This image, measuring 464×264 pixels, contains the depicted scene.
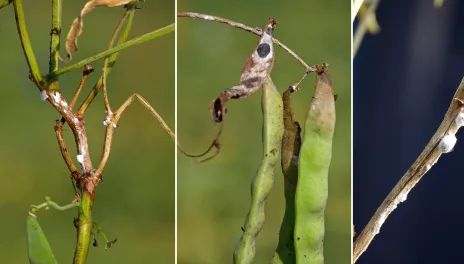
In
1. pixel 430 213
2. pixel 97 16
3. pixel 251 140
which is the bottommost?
pixel 430 213

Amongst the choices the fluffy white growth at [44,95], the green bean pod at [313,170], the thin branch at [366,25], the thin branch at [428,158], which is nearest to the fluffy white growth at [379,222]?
the thin branch at [428,158]

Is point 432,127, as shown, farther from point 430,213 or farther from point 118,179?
point 118,179

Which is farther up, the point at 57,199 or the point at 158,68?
the point at 158,68

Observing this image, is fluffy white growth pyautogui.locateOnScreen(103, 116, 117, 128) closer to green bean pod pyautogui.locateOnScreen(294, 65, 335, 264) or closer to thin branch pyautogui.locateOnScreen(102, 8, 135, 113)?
thin branch pyautogui.locateOnScreen(102, 8, 135, 113)

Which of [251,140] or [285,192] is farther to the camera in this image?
[251,140]

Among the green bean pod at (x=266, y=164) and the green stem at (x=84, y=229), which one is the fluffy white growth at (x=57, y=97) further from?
the green bean pod at (x=266, y=164)

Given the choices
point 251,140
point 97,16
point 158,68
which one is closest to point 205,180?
point 251,140
